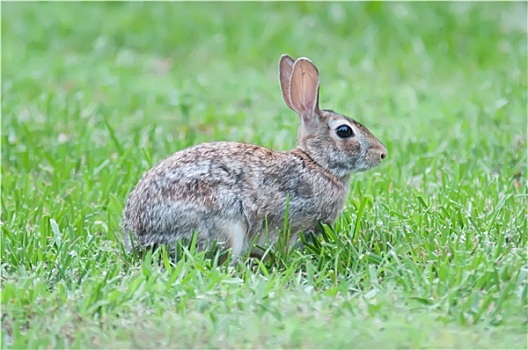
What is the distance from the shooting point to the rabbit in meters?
5.11

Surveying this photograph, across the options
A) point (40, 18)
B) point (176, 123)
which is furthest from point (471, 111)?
point (40, 18)

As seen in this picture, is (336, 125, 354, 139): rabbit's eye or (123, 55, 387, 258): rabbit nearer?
(123, 55, 387, 258): rabbit

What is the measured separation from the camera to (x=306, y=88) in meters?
5.67

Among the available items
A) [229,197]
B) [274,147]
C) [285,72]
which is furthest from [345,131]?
[274,147]

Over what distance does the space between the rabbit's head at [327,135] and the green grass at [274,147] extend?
317 millimetres

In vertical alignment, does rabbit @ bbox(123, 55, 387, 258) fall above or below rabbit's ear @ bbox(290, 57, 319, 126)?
below

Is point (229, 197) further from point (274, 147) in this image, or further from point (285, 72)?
point (274, 147)

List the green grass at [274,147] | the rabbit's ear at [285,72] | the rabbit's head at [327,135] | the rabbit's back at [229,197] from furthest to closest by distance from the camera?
the rabbit's ear at [285,72]
the rabbit's head at [327,135]
the rabbit's back at [229,197]
the green grass at [274,147]

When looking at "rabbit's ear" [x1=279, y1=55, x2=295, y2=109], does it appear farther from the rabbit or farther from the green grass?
the green grass

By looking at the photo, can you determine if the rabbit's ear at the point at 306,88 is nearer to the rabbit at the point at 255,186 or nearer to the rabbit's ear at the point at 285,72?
the rabbit at the point at 255,186

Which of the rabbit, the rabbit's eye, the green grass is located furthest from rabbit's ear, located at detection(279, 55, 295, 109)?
the green grass

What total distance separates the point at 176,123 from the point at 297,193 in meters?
3.24

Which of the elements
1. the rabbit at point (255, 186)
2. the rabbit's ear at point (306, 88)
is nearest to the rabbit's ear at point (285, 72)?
the rabbit at point (255, 186)

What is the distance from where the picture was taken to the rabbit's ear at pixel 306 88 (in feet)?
18.6
